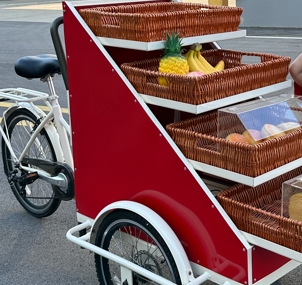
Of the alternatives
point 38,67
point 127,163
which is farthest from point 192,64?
point 38,67

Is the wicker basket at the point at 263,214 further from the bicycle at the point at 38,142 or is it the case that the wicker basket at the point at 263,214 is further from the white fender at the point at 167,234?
the bicycle at the point at 38,142

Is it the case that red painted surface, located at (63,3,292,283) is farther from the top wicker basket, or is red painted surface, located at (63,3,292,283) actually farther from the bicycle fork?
the bicycle fork

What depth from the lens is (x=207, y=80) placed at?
2.25 metres

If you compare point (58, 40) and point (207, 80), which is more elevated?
point (58, 40)

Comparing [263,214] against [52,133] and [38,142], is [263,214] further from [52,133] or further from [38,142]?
[38,142]

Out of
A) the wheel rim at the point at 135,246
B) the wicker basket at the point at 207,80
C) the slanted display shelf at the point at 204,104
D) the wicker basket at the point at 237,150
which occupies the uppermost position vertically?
the wicker basket at the point at 207,80

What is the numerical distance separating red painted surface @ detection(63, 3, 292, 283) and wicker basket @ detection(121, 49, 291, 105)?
0.10m

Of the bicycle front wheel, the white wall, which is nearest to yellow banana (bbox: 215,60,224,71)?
the bicycle front wheel

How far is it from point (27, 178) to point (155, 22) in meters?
1.70

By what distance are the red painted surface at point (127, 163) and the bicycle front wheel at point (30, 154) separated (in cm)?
91

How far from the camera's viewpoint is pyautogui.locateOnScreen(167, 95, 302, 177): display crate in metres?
2.11

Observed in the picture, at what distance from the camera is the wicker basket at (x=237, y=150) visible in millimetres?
2107

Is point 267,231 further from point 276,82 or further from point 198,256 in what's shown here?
point 276,82

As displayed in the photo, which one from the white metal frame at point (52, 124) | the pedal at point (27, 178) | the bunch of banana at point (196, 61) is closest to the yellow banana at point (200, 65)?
the bunch of banana at point (196, 61)
